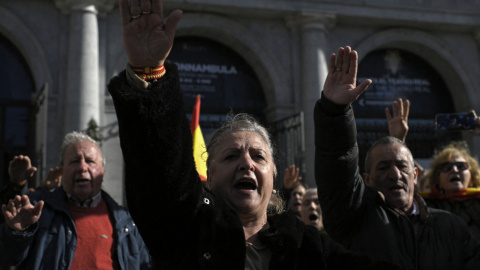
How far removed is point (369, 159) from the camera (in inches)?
125

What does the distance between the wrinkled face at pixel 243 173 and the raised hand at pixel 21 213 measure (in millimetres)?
1498

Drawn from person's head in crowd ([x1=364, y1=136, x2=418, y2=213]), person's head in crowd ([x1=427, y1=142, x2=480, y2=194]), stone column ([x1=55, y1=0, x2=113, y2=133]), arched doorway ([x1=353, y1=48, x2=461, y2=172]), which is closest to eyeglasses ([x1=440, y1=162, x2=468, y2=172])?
person's head in crowd ([x1=427, y1=142, x2=480, y2=194])

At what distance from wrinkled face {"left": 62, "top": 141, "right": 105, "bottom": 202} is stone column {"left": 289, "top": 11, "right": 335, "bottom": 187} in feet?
28.1

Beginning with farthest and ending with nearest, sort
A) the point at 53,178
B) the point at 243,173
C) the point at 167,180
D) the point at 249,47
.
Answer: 1. the point at 249,47
2. the point at 53,178
3. the point at 243,173
4. the point at 167,180

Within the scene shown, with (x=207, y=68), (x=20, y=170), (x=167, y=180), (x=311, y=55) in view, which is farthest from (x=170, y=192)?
(x=207, y=68)

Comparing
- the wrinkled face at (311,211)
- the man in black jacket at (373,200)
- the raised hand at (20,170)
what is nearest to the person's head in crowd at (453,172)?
the man in black jacket at (373,200)

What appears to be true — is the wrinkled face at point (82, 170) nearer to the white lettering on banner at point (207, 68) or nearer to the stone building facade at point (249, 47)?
the stone building facade at point (249, 47)

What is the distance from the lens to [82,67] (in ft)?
34.3

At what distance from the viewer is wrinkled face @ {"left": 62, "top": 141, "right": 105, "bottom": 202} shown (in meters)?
3.57

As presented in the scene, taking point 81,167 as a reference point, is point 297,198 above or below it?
below

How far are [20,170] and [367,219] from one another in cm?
269

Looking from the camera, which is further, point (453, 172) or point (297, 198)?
point (297, 198)

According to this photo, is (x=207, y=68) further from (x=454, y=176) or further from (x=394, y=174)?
(x=394, y=174)

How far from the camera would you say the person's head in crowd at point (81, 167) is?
3570 millimetres
